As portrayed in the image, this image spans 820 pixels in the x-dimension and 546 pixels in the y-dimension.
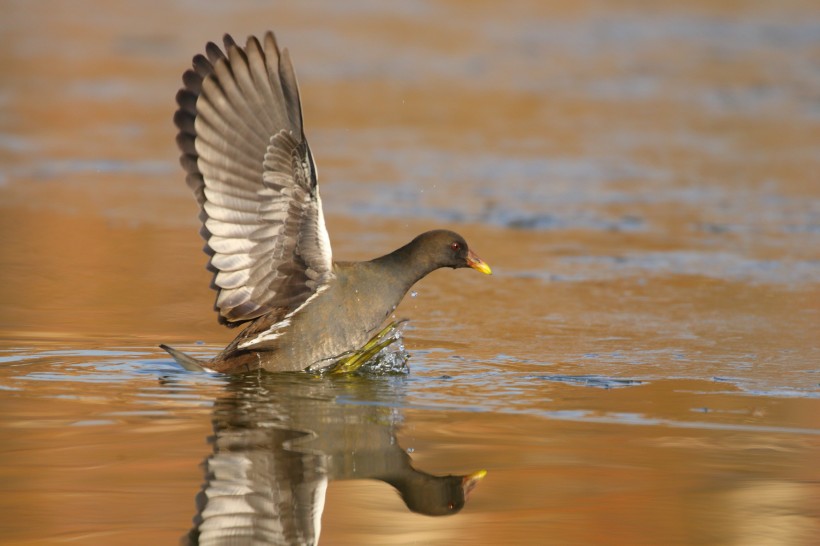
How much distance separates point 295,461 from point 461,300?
→ 11.8 ft

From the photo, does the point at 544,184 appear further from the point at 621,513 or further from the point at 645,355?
the point at 621,513

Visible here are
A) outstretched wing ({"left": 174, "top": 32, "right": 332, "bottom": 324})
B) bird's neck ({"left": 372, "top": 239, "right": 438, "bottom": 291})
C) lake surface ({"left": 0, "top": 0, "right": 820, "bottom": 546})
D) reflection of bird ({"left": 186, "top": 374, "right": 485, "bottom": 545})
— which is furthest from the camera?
bird's neck ({"left": 372, "top": 239, "right": 438, "bottom": 291})

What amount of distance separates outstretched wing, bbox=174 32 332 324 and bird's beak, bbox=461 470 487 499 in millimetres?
1591

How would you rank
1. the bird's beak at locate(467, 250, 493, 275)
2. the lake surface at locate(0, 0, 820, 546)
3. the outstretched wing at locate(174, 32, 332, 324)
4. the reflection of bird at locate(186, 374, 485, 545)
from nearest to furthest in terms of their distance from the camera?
1. the reflection of bird at locate(186, 374, 485, 545)
2. the lake surface at locate(0, 0, 820, 546)
3. the outstretched wing at locate(174, 32, 332, 324)
4. the bird's beak at locate(467, 250, 493, 275)

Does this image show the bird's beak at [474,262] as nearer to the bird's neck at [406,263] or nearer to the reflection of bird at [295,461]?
the bird's neck at [406,263]

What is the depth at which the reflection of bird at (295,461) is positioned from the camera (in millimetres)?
4164

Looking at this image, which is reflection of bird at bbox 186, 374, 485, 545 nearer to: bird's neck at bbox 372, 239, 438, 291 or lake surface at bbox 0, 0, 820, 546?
lake surface at bbox 0, 0, 820, 546

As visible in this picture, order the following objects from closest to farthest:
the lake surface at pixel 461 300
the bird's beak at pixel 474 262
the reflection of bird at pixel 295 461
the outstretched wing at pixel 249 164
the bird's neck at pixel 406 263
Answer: the reflection of bird at pixel 295 461
the lake surface at pixel 461 300
the outstretched wing at pixel 249 164
the bird's neck at pixel 406 263
the bird's beak at pixel 474 262

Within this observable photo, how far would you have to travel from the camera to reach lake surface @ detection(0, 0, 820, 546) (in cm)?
445

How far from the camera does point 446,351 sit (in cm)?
679

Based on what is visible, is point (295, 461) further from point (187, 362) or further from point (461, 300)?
point (461, 300)

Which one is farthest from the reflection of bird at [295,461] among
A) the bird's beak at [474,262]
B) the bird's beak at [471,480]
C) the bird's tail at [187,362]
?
the bird's beak at [474,262]

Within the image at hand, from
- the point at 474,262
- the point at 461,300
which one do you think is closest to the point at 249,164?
the point at 474,262

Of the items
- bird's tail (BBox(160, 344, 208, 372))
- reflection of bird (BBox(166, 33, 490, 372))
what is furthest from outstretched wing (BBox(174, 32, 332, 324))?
bird's tail (BBox(160, 344, 208, 372))
